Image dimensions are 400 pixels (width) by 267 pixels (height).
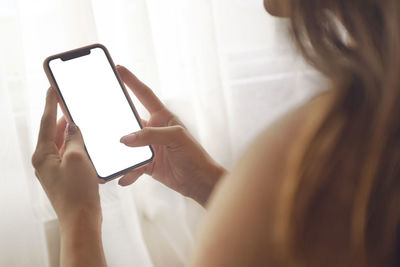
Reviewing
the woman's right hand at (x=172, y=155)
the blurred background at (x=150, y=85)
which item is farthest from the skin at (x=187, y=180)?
the blurred background at (x=150, y=85)

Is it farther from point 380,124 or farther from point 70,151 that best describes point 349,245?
point 70,151

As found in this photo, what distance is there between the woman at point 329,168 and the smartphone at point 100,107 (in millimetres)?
375

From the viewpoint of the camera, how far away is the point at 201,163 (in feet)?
2.43

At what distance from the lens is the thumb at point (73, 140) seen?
625 millimetres

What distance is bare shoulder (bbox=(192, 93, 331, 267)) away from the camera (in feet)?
1.19

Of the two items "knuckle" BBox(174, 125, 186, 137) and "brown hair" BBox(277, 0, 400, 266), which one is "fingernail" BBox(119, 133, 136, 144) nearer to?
"knuckle" BBox(174, 125, 186, 137)

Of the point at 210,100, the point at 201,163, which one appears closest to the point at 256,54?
the point at 210,100

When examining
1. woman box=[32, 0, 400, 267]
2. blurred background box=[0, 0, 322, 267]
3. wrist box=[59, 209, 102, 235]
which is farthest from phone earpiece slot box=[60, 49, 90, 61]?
woman box=[32, 0, 400, 267]

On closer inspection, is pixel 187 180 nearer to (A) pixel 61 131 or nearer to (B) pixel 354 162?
(A) pixel 61 131

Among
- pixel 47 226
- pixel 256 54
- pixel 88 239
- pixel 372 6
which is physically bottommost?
pixel 47 226

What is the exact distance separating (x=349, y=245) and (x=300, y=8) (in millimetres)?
181

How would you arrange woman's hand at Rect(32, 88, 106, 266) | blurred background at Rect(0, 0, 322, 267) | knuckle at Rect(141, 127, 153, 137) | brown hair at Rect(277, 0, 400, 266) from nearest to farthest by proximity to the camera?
brown hair at Rect(277, 0, 400, 266) → woman's hand at Rect(32, 88, 106, 266) → knuckle at Rect(141, 127, 153, 137) → blurred background at Rect(0, 0, 322, 267)

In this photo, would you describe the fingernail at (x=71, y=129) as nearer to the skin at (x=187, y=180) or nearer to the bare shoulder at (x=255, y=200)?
the skin at (x=187, y=180)

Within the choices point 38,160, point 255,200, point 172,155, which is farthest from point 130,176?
point 255,200
